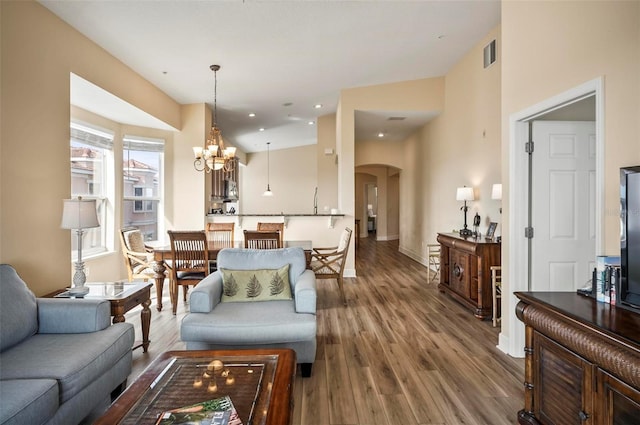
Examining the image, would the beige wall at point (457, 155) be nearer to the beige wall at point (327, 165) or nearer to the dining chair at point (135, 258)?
the beige wall at point (327, 165)

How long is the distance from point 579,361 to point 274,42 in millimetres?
4069

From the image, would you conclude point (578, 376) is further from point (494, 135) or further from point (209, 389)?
point (494, 135)

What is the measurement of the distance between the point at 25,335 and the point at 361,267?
18.9 ft

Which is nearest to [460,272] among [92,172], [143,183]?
[143,183]

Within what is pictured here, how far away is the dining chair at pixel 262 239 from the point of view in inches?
165

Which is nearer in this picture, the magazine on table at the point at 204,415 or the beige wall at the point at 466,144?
the magazine on table at the point at 204,415

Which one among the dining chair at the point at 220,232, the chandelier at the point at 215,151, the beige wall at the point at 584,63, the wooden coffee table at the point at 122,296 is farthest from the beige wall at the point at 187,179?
the beige wall at the point at 584,63

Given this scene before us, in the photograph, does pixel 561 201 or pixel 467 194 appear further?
pixel 467 194

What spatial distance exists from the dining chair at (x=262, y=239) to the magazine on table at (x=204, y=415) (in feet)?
8.98

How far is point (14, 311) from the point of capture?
2092mm

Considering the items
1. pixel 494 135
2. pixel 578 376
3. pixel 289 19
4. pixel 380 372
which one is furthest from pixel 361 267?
pixel 578 376

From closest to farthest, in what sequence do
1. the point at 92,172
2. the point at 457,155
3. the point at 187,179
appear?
the point at 92,172, the point at 457,155, the point at 187,179

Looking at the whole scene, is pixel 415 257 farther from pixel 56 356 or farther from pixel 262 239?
pixel 56 356

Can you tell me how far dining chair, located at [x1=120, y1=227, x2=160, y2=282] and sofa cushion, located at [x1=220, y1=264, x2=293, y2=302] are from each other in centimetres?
176
